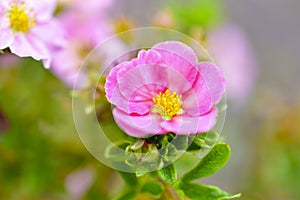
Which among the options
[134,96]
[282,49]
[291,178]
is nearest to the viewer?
[134,96]

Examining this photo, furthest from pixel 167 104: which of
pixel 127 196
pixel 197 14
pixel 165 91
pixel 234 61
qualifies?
pixel 234 61

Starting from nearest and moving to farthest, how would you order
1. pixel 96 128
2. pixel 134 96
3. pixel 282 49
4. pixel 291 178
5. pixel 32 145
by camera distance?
pixel 134 96 → pixel 96 128 → pixel 32 145 → pixel 291 178 → pixel 282 49

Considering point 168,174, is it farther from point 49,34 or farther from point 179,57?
point 49,34

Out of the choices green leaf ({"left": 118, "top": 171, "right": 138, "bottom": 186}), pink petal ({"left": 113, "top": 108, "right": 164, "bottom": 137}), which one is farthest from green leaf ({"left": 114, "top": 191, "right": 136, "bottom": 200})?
pink petal ({"left": 113, "top": 108, "right": 164, "bottom": 137})

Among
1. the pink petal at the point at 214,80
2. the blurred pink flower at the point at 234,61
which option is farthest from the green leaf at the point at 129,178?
the blurred pink flower at the point at 234,61

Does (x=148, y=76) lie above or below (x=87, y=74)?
above

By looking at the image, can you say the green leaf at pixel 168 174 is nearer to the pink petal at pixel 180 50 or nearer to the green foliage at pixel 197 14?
the pink petal at pixel 180 50

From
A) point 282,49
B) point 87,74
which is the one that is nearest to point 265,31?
point 282,49

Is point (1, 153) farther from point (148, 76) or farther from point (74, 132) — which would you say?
point (148, 76)
